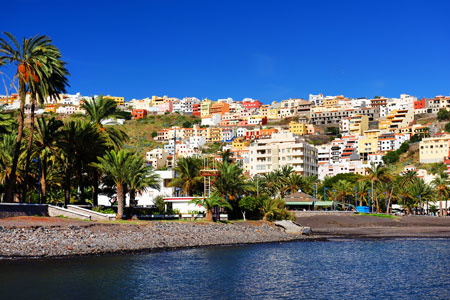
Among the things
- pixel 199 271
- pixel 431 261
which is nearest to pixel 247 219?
pixel 431 261

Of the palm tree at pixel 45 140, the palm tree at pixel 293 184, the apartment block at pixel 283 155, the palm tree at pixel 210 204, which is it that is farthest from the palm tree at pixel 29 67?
the apartment block at pixel 283 155

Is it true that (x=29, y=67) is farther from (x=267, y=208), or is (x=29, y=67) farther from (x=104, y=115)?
(x=267, y=208)

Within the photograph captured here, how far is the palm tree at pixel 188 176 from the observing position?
2899 inches

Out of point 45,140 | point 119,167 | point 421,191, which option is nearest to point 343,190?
point 421,191

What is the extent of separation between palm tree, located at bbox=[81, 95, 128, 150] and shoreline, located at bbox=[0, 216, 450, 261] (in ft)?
43.5

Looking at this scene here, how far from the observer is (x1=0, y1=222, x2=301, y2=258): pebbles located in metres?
36.6

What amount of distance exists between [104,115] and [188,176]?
1715cm

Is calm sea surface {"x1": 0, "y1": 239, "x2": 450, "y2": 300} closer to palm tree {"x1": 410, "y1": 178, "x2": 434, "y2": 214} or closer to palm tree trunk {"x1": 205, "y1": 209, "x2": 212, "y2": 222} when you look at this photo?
palm tree trunk {"x1": 205, "y1": 209, "x2": 212, "y2": 222}

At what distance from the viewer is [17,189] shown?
205ft

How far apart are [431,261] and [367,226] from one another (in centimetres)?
4278

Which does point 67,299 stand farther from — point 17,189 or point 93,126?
point 17,189

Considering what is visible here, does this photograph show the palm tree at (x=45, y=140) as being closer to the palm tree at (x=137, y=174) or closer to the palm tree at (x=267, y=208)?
the palm tree at (x=137, y=174)

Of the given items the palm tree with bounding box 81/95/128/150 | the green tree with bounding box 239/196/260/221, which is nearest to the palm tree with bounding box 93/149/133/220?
the palm tree with bounding box 81/95/128/150

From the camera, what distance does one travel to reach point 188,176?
74000 millimetres
